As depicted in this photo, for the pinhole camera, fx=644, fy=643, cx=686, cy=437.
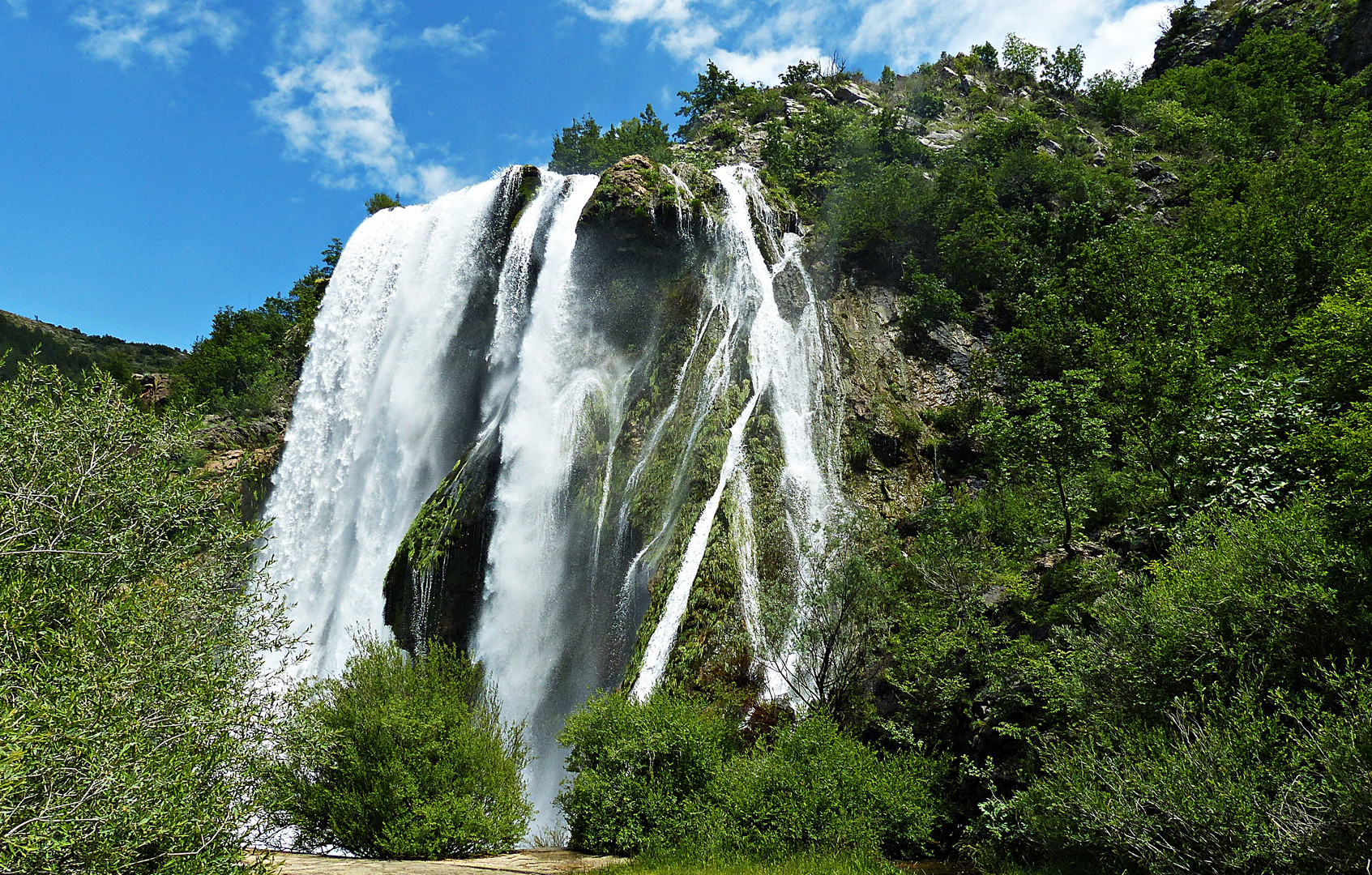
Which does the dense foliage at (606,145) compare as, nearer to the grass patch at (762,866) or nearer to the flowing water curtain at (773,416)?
the flowing water curtain at (773,416)

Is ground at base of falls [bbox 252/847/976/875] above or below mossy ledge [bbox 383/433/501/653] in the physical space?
below

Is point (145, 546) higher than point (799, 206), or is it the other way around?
point (799, 206)

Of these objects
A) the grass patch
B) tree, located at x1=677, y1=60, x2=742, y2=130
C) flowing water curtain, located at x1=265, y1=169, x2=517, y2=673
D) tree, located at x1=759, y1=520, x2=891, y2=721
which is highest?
tree, located at x1=677, y1=60, x2=742, y2=130

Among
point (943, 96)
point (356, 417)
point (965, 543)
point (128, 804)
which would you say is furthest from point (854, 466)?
point (943, 96)

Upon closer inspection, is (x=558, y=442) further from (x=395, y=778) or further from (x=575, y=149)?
(x=575, y=149)

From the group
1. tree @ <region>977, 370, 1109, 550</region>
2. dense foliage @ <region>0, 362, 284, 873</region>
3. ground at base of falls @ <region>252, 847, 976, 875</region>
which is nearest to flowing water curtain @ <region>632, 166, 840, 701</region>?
tree @ <region>977, 370, 1109, 550</region>

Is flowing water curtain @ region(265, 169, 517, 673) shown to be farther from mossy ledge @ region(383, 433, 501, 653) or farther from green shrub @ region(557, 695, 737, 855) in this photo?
green shrub @ region(557, 695, 737, 855)

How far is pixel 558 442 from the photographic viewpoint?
29.4 meters

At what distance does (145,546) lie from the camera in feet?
41.6

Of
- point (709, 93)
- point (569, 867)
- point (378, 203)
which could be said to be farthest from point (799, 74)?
point (569, 867)

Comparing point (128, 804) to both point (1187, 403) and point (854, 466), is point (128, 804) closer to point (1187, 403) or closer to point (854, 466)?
point (1187, 403)

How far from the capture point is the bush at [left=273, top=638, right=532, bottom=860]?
12.6 meters

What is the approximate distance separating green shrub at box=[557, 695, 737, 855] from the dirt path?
67cm

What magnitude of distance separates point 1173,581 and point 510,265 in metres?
32.4
